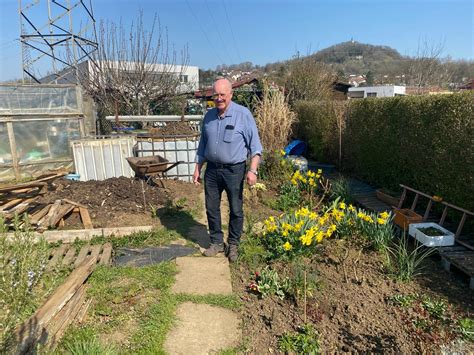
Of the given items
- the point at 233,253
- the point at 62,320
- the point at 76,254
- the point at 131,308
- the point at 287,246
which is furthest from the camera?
the point at 76,254

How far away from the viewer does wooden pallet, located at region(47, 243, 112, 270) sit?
3.76 meters

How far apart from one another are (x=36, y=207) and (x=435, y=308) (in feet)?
16.9

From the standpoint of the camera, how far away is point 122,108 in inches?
569

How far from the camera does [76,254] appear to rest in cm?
404

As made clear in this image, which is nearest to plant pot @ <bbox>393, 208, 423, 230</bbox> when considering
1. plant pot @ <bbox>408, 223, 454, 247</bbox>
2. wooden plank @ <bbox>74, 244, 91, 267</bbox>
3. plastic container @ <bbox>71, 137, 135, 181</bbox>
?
plant pot @ <bbox>408, 223, 454, 247</bbox>

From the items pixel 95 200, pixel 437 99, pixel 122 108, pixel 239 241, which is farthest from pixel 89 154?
pixel 122 108

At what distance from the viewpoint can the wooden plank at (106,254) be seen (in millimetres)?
3785

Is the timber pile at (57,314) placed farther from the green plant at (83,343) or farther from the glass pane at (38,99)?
the glass pane at (38,99)

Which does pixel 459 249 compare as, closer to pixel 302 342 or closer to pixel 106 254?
pixel 302 342

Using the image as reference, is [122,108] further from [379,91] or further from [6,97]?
[379,91]

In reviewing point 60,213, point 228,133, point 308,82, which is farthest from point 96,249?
point 308,82

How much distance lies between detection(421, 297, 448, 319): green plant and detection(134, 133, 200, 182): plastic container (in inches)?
212

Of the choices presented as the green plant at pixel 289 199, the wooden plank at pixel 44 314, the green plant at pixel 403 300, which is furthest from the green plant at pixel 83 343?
the green plant at pixel 289 199

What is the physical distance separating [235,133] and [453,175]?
302cm
